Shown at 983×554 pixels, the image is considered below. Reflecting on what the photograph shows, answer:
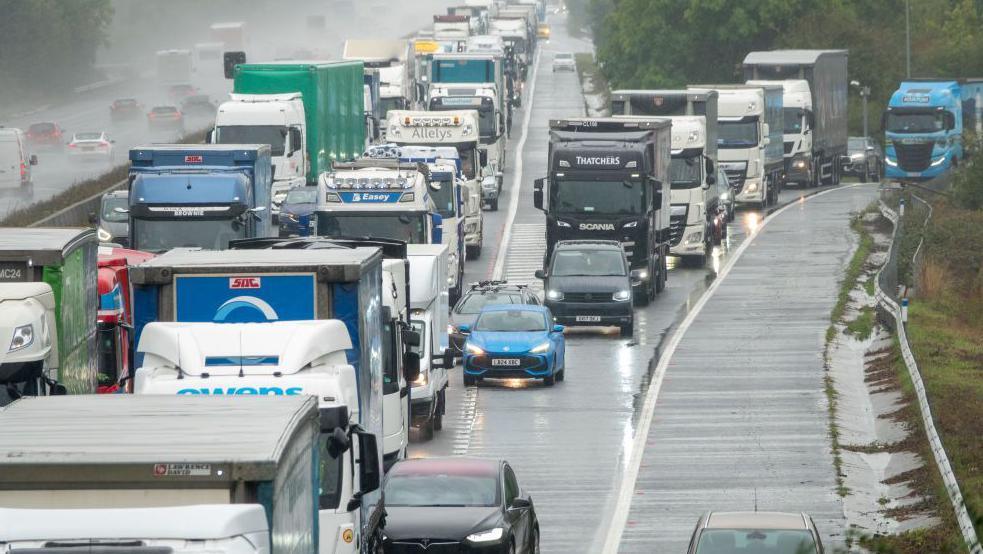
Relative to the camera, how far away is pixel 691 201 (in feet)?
158

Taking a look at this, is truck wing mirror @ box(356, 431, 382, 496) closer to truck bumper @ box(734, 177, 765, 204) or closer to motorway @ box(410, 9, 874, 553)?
motorway @ box(410, 9, 874, 553)

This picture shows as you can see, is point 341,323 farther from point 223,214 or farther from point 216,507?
point 223,214

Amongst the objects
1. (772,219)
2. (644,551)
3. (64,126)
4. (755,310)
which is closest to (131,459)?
(644,551)

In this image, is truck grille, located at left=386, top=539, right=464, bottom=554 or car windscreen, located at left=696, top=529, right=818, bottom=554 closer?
car windscreen, located at left=696, top=529, right=818, bottom=554

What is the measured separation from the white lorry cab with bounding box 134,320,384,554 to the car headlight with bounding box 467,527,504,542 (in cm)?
261

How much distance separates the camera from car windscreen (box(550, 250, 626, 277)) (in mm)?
38906

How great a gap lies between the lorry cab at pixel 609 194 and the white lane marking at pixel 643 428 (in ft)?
6.55

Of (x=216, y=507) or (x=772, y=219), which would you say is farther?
(x=772, y=219)

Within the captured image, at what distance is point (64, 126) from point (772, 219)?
52.2 m

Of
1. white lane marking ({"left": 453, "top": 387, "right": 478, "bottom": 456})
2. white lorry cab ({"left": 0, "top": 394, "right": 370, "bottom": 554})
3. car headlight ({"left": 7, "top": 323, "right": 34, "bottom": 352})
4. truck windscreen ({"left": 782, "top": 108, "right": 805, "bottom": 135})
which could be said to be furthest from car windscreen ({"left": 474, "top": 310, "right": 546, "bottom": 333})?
truck windscreen ({"left": 782, "top": 108, "right": 805, "bottom": 135})

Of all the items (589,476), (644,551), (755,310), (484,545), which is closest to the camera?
(484,545)

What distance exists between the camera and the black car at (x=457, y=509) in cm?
1728

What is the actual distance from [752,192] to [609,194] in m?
19.6

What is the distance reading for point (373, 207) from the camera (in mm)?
34938
